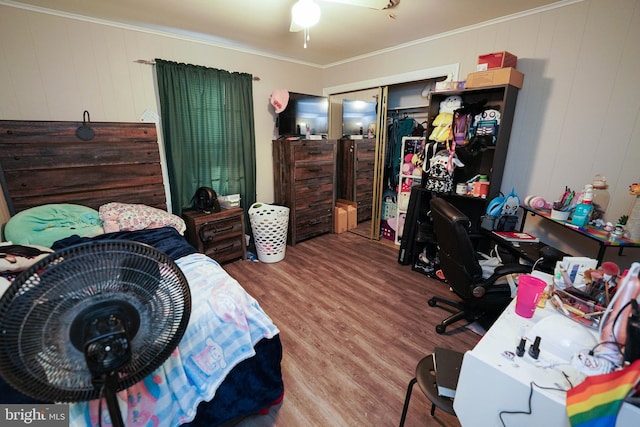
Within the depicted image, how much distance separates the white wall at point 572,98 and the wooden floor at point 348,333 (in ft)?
4.33

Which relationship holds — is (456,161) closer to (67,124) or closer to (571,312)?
(571,312)

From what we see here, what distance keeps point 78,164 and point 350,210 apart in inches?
123

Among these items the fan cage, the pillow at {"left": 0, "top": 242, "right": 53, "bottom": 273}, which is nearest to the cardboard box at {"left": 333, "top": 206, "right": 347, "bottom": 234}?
the pillow at {"left": 0, "top": 242, "right": 53, "bottom": 273}

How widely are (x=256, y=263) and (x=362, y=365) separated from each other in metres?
1.76

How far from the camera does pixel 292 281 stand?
273 cm

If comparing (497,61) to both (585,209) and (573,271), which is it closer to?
(585,209)

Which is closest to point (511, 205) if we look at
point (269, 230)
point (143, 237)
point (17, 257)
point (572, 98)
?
point (572, 98)

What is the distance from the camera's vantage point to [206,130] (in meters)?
2.99

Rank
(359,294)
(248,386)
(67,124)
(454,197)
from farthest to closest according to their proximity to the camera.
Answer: (454,197), (359,294), (67,124), (248,386)

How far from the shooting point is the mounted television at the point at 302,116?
3.47 meters

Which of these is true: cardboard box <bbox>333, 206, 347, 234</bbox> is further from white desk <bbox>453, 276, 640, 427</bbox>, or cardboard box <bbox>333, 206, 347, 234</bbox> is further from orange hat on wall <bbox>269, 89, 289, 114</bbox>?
white desk <bbox>453, 276, 640, 427</bbox>

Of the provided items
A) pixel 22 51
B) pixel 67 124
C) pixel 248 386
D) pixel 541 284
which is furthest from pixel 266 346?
pixel 22 51

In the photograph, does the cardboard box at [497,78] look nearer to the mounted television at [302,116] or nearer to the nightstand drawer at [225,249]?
the mounted television at [302,116]

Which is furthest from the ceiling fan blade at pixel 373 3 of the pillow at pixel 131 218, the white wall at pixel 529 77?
the pillow at pixel 131 218
